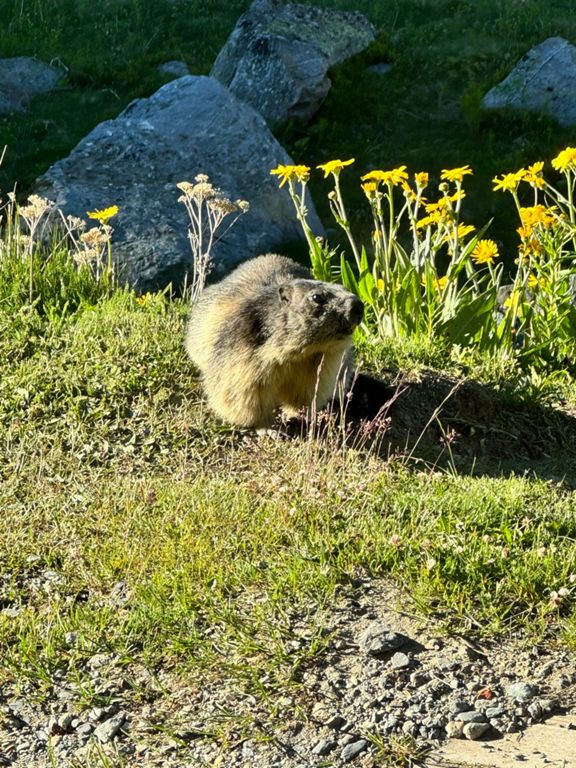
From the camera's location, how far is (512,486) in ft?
19.8

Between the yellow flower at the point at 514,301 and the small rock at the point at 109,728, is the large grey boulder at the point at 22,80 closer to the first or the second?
the yellow flower at the point at 514,301

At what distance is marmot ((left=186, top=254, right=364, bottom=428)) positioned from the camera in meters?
6.52

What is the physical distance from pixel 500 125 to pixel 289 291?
11.8 m

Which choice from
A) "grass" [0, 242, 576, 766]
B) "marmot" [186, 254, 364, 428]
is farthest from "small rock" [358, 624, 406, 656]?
Answer: "marmot" [186, 254, 364, 428]

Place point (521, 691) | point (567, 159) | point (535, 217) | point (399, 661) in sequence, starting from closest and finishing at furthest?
point (521, 691)
point (399, 661)
point (567, 159)
point (535, 217)

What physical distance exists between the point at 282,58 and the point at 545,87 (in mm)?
4208

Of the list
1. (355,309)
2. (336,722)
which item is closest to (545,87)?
(355,309)

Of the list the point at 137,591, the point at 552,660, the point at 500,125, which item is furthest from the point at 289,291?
the point at 500,125

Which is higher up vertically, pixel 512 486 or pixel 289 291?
pixel 289 291

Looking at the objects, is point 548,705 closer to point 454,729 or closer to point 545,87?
point 454,729

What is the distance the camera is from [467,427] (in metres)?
7.59

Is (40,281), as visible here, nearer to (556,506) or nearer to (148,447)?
(148,447)

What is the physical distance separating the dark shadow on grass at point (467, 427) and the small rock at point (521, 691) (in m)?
2.33

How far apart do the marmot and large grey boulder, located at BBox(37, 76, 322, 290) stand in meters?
5.90
